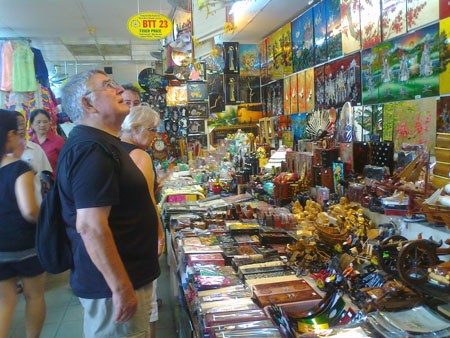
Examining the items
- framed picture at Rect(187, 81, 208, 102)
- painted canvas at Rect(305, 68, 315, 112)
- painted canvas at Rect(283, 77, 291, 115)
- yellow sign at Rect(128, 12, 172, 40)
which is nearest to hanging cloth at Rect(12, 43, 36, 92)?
yellow sign at Rect(128, 12, 172, 40)

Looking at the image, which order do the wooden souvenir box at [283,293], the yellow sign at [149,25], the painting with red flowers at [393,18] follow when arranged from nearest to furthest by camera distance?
1. the wooden souvenir box at [283,293]
2. the painting with red flowers at [393,18]
3. the yellow sign at [149,25]

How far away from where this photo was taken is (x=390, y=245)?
5.20ft

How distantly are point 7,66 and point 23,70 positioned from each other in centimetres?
30

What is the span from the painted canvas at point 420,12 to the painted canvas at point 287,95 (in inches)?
107

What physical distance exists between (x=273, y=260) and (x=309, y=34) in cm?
368

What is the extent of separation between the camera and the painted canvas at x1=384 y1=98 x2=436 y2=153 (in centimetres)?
316

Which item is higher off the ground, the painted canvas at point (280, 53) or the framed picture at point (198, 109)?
the painted canvas at point (280, 53)

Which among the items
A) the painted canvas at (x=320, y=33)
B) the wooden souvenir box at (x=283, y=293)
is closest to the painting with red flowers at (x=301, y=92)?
the painted canvas at (x=320, y=33)

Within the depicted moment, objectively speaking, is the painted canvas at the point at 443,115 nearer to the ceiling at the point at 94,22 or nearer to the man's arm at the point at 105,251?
the ceiling at the point at 94,22

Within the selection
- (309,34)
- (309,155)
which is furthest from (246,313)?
(309,34)

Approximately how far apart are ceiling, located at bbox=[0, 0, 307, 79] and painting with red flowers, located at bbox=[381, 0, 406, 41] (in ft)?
5.22

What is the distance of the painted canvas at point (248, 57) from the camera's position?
7.16 metres

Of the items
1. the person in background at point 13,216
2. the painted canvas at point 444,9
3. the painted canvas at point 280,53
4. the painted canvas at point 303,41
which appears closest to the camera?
the person in background at point 13,216

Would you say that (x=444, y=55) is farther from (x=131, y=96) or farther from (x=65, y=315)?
(x=65, y=315)
